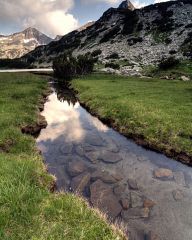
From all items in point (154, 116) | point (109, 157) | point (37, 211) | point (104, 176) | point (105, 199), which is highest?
point (37, 211)

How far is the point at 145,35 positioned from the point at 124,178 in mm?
93276

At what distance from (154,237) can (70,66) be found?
197ft

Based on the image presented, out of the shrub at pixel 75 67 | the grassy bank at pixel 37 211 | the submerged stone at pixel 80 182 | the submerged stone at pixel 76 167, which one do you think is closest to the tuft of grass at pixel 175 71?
the shrub at pixel 75 67

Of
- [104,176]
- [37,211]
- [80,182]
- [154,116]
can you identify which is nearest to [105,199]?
[80,182]

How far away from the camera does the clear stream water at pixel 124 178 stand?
37.0 feet

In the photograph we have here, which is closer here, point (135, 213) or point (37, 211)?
point (37, 211)

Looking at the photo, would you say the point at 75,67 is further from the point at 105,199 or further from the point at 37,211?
the point at 37,211

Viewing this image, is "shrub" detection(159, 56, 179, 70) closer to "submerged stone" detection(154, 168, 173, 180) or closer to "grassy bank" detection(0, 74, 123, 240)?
"submerged stone" detection(154, 168, 173, 180)

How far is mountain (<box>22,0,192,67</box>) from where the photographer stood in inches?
3140

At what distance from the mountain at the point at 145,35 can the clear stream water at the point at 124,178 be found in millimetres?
53633

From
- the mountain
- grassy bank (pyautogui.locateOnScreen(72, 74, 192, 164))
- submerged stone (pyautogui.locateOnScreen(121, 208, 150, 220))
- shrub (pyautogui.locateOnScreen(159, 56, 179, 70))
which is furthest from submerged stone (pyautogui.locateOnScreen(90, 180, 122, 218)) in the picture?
the mountain

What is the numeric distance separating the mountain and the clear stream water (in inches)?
2112

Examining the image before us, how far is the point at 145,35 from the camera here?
100562 mm

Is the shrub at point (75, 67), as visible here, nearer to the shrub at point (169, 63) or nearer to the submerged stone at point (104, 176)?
the shrub at point (169, 63)
